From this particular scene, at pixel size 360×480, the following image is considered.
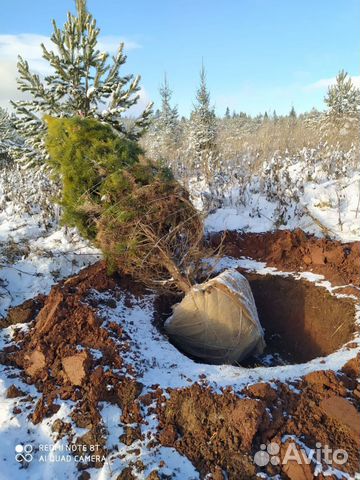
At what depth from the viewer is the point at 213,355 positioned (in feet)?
15.2

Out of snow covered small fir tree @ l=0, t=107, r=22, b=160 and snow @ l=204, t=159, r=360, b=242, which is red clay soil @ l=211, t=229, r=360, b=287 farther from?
snow covered small fir tree @ l=0, t=107, r=22, b=160

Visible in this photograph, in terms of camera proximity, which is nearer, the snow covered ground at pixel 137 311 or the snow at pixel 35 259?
the snow covered ground at pixel 137 311

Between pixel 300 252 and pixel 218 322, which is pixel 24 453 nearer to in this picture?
pixel 218 322

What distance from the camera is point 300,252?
6301mm

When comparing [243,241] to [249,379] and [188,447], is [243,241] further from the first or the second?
[188,447]

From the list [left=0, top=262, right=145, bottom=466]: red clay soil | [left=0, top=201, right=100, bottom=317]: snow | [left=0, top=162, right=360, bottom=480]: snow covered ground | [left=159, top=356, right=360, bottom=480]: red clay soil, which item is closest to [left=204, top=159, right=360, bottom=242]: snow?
[left=0, top=162, right=360, bottom=480]: snow covered ground

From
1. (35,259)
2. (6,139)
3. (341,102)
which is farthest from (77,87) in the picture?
(341,102)

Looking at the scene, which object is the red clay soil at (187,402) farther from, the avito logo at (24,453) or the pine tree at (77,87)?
the pine tree at (77,87)

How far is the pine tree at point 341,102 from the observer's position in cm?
2330

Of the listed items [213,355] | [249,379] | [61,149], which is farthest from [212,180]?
[249,379]

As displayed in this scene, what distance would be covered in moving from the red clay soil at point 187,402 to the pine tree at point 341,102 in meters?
23.8

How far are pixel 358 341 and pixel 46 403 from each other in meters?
3.45

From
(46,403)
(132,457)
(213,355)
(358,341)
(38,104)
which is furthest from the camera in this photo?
(38,104)

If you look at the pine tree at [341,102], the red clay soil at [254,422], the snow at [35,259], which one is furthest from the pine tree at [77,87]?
the pine tree at [341,102]
